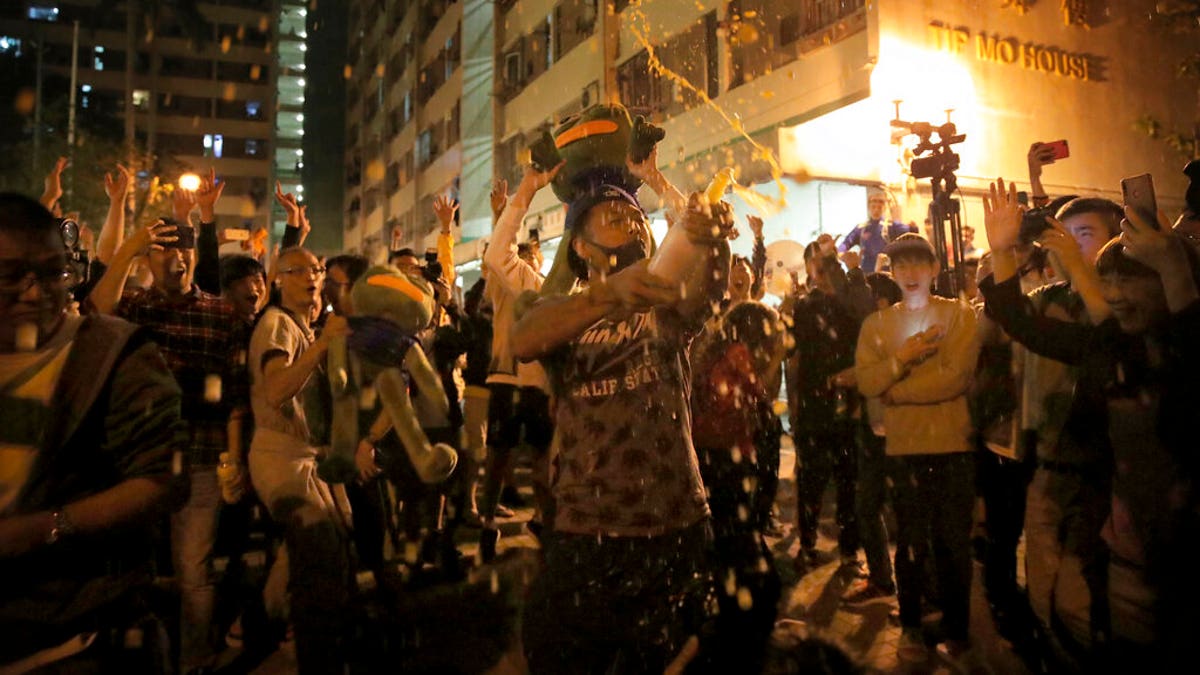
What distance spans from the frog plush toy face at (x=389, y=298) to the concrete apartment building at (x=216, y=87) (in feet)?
210

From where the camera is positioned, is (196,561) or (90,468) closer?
(90,468)

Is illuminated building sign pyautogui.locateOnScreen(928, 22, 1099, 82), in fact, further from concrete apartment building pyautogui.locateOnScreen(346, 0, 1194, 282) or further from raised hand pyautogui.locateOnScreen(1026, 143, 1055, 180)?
raised hand pyautogui.locateOnScreen(1026, 143, 1055, 180)

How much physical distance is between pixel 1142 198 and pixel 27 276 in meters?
3.42

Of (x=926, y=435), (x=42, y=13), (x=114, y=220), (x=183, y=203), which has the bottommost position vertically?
(x=926, y=435)

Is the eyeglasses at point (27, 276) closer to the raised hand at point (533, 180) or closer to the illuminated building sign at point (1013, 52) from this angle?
the raised hand at point (533, 180)

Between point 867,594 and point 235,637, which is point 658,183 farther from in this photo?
point 235,637

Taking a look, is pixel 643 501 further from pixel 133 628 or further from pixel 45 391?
pixel 45 391

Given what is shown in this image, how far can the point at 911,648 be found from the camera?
4.20m

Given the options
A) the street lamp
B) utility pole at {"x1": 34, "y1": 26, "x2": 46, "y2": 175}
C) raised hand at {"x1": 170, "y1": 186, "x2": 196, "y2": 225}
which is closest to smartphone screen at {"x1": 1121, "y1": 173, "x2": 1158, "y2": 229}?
raised hand at {"x1": 170, "y1": 186, "x2": 196, "y2": 225}

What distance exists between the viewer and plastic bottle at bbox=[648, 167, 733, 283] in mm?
1992

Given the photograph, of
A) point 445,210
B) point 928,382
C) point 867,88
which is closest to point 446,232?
point 445,210

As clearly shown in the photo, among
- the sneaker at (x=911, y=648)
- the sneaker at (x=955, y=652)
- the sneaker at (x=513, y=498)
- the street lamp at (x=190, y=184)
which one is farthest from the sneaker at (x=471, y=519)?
the sneaker at (x=955, y=652)

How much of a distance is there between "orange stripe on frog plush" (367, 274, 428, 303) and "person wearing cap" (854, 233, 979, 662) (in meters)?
2.45

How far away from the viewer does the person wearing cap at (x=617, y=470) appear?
7.23 ft
